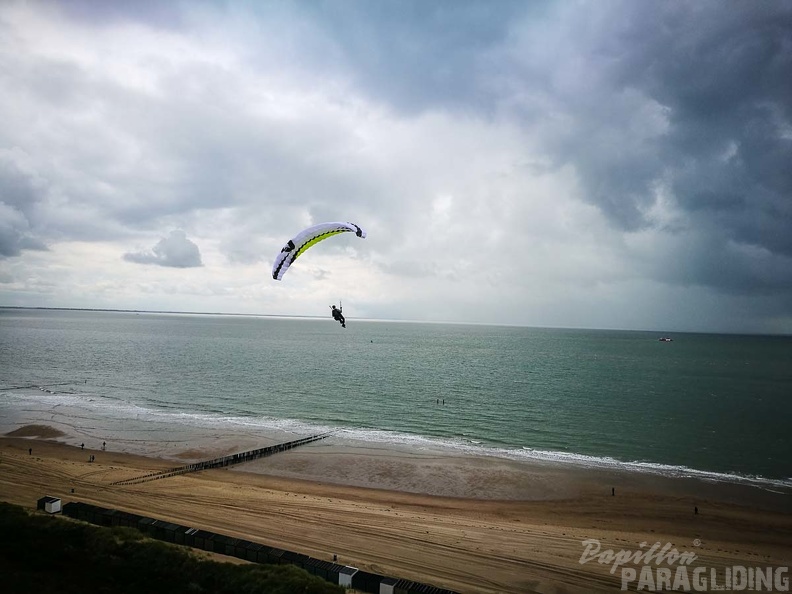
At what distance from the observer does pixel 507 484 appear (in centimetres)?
2927

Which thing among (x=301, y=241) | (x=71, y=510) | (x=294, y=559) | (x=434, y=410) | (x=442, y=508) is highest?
(x=301, y=241)

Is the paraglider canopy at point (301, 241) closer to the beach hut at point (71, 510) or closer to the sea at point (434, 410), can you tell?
the beach hut at point (71, 510)

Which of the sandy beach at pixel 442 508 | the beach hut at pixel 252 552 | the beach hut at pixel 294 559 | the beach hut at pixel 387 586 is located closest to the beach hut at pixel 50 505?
the sandy beach at pixel 442 508

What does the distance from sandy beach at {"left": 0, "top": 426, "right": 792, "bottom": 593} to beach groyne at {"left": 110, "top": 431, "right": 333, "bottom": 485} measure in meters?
0.86

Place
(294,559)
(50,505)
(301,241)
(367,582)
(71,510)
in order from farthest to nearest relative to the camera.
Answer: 1. (301,241)
2. (71,510)
3. (50,505)
4. (294,559)
5. (367,582)

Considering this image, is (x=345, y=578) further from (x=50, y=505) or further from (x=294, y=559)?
(x=50, y=505)

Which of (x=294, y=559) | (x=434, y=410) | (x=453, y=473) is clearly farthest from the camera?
(x=434, y=410)

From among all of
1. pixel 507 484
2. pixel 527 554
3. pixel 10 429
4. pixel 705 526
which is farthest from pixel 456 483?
pixel 10 429

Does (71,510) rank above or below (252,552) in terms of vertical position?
below

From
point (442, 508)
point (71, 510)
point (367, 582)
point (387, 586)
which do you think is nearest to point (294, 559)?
point (367, 582)

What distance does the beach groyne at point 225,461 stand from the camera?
2792cm

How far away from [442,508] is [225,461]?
648 inches

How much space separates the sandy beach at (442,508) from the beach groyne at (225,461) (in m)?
0.86

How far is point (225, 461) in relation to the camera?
32125 mm
